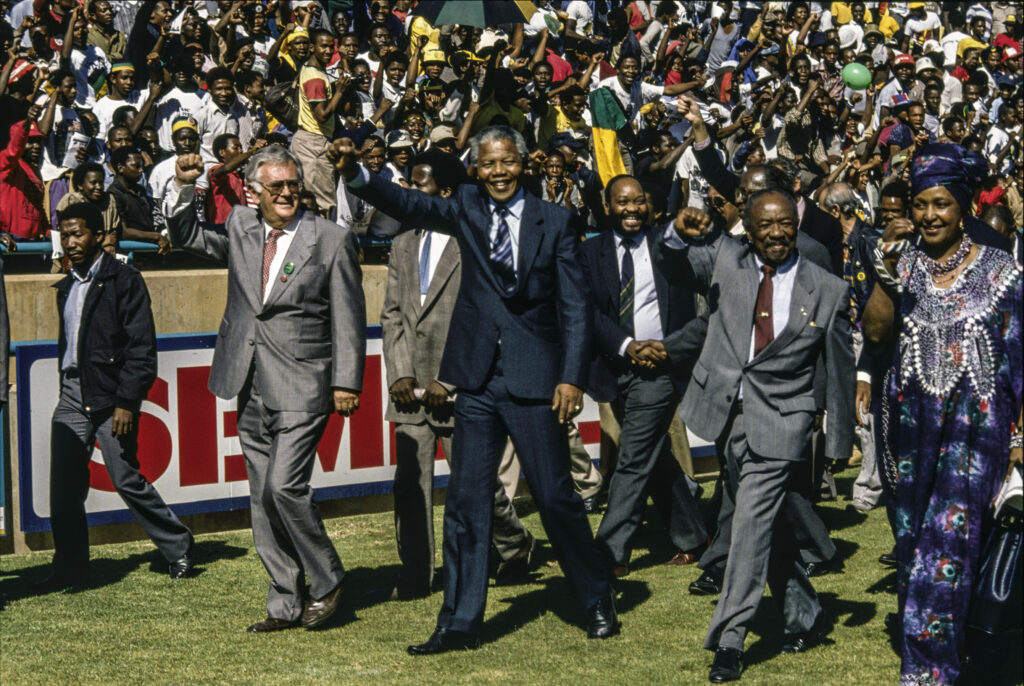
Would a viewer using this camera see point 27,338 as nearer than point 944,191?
No

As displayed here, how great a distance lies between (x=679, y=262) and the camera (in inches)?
250

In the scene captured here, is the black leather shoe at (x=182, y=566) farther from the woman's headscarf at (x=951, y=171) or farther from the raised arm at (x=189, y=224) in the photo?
the woman's headscarf at (x=951, y=171)

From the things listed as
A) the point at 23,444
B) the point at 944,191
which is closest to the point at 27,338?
the point at 23,444

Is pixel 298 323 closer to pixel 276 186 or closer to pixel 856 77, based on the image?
pixel 276 186

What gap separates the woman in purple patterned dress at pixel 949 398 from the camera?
5.52 m

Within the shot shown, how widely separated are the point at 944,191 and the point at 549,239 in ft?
5.92

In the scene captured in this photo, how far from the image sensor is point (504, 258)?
6383 mm

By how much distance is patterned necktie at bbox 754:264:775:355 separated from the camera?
241 inches

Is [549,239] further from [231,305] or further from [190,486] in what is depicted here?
[190,486]

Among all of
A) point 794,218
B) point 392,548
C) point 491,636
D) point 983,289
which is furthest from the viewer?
point 392,548

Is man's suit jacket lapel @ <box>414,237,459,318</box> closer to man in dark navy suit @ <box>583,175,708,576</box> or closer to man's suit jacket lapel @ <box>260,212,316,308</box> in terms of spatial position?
man in dark navy suit @ <box>583,175,708,576</box>

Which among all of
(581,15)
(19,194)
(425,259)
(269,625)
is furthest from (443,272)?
(581,15)

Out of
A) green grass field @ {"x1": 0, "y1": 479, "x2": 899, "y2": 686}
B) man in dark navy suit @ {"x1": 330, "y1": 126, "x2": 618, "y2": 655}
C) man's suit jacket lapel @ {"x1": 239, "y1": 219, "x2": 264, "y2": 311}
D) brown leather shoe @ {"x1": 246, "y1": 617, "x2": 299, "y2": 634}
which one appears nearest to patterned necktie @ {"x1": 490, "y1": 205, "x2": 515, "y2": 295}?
man in dark navy suit @ {"x1": 330, "y1": 126, "x2": 618, "y2": 655}

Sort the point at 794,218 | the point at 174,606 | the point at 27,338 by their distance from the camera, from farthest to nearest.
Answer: the point at 27,338
the point at 174,606
the point at 794,218
